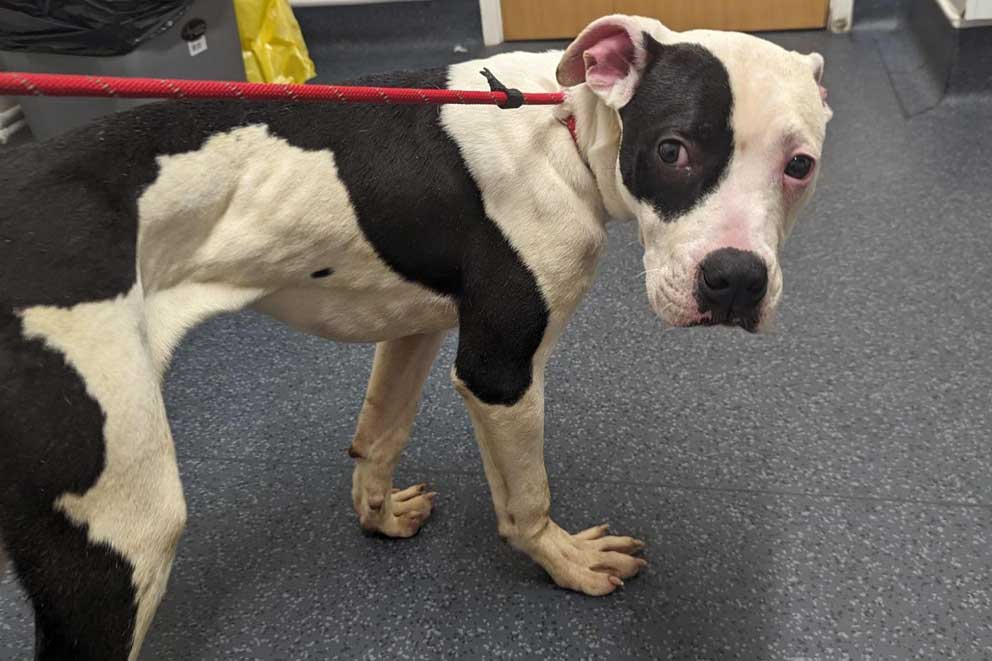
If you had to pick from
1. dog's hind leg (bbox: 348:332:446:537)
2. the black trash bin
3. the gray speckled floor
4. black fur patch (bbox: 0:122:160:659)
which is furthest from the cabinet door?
black fur patch (bbox: 0:122:160:659)

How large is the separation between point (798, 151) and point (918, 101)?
7.41 ft

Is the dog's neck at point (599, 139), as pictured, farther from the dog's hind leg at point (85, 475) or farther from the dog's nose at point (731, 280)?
the dog's hind leg at point (85, 475)

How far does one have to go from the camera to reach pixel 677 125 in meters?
1.05

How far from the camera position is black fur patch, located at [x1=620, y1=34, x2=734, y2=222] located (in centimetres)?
104

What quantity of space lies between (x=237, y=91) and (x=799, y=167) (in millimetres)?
641

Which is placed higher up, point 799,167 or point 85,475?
point 799,167

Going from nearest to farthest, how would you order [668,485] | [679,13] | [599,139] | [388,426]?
[599,139], [388,426], [668,485], [679,13]

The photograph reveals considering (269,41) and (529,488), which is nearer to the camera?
(529,488)

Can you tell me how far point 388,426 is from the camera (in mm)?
1539

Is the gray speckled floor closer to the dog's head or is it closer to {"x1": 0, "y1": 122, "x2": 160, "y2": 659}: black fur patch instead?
{"x1": 0, "y1": 122, "x2": 160, "y2": 659}: black fur patch

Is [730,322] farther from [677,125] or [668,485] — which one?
[668,485]

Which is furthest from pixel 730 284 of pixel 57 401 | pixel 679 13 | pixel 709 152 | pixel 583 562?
pixel 679 13

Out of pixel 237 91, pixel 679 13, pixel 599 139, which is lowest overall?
pixel 679 13

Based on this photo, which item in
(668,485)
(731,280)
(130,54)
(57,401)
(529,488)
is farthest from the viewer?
(130,54)
